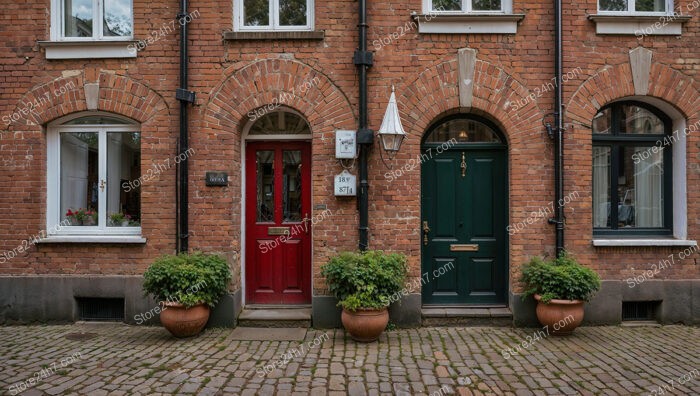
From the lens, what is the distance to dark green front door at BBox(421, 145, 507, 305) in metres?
6.66

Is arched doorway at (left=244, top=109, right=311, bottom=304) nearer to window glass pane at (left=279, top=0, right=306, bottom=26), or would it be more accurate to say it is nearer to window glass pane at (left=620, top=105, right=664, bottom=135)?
window glass pane at (left=279, top=0, right=306, bottom=26)

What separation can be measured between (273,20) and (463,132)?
11.6 ft

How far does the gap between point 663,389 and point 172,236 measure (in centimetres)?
655

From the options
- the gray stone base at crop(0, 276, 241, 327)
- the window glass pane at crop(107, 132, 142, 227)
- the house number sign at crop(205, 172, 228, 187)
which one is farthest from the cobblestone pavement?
the house number sign at crop(205, 172, 228, 187)

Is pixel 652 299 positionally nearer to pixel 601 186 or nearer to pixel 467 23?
pixel 601 186

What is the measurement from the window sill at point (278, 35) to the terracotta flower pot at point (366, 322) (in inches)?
162

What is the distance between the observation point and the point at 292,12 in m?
6.69

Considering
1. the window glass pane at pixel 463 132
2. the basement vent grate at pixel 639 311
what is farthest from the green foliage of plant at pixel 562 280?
the window glass pane at pixel 463 132

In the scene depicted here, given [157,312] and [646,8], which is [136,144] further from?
[646,8]

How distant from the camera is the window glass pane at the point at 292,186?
272 inches

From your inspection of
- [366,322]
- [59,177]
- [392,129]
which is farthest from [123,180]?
[366,322]

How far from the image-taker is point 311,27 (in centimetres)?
655

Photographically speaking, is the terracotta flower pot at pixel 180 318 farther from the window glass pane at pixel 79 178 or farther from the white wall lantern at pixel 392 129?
the white wall lantern at pixel 392 129

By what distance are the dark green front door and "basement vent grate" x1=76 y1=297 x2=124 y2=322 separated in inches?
192
